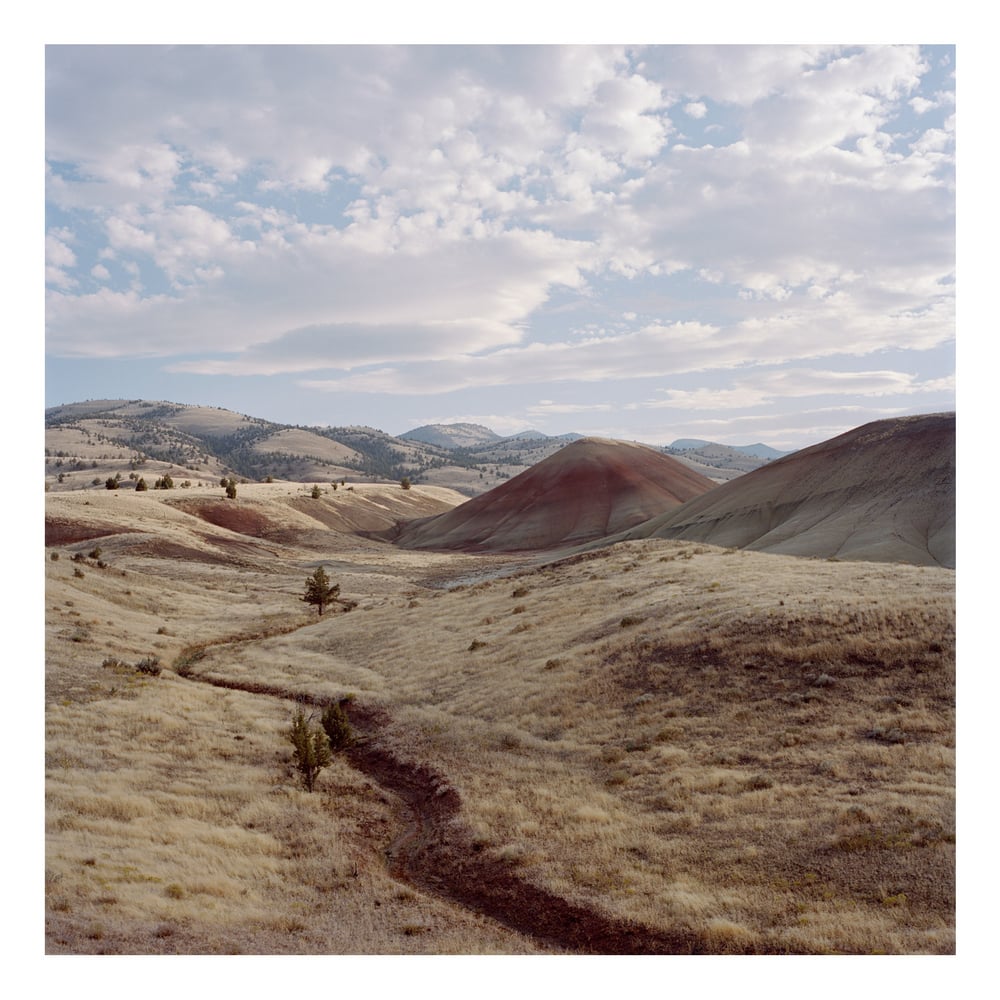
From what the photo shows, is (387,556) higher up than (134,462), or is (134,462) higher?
(134,462)

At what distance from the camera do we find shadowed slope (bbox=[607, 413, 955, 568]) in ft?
177

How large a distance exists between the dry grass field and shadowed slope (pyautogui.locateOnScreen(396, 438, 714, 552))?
80288 millimetres

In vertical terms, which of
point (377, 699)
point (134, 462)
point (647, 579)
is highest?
point (134, 462)

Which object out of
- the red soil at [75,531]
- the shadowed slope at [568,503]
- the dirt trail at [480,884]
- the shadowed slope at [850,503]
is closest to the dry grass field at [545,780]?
the dirt trail at [480,884]

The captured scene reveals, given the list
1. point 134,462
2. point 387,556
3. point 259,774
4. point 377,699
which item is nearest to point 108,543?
point 387,556

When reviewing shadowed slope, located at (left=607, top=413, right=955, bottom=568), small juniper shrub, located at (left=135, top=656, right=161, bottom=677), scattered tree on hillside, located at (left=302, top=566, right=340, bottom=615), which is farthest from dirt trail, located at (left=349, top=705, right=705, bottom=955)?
shadowed slope, located at (left=607, top=413, right=955, bottom=568)

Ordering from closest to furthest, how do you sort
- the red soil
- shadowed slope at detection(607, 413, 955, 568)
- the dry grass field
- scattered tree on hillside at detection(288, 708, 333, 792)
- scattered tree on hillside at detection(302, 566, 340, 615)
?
the dry grass field, scattered tree on hillside at detection(288, 708, 333, 792), scattered tree on hillside at detection(302, 566, 340, 615), shadowed slope at detection(607, 413, 955, 568), the red soil

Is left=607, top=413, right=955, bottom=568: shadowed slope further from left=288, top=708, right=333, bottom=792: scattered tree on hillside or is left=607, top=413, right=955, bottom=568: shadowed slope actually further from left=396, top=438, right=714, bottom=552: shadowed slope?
left=288, top=708, right=333, bottom=792: scattered tree on hillside

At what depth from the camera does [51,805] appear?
1589 centimetres

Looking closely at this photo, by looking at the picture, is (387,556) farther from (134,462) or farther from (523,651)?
(134,462)

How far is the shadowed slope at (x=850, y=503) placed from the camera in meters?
53.8

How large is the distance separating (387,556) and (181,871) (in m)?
83.0

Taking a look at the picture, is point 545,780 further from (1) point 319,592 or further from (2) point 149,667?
(1) point 319,592

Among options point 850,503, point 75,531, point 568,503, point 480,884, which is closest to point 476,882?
point 480,884
